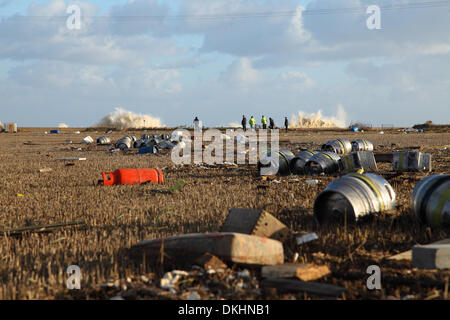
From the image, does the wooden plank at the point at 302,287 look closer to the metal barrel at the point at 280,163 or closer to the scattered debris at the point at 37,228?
the scattered debris at the point at 37,228

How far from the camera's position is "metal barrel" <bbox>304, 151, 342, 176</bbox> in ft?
33.6

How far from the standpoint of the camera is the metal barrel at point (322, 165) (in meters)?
10.2

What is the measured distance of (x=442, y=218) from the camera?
4.90 metres

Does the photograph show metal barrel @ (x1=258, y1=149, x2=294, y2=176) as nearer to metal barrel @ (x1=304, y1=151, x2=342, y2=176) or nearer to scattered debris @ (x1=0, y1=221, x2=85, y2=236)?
metal barrel @ (x1=304, y1=151, x2=342, y2=176)

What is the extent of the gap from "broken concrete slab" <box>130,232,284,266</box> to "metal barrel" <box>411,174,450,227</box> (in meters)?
2.07

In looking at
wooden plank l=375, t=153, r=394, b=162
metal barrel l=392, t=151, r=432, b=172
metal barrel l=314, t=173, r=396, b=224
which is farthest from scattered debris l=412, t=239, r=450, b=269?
wooden plank l=375, t=153, r=394, b=162

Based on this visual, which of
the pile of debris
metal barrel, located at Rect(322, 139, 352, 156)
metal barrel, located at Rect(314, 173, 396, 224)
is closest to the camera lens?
the pile of debris

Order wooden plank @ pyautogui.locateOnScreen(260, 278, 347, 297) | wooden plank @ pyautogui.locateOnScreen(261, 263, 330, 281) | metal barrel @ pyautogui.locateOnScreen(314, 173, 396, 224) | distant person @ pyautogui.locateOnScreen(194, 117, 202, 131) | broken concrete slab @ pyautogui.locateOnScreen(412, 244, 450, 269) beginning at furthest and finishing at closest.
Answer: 1. distant person @ pyautogui.locateOnScreen(194, 117, 202, 131)
2. metal barrel @ pyautogui.locateOnScreen(314, 173, 396, 224)
3. broken concrete slab @ pyautogui.locateOnScreen(412, 244, 450, 269)
4. wooden plank @ pyautogui.locateOnScreen(261, 263, 330, 281)
5. wooden plank @ pyautogui.locateOnScreen(260, 278, 347, 297)

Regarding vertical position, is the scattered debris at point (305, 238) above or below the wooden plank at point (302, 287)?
above

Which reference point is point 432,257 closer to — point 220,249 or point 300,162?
point 220,249

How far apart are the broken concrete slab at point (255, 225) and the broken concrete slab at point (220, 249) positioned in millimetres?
486

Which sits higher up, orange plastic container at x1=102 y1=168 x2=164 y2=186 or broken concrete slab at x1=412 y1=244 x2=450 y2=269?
orange plastic container at x1=102 y1=168 x2=164 y2=186

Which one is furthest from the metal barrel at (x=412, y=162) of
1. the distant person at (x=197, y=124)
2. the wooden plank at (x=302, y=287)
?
the distant person at (x=197, y=124)
